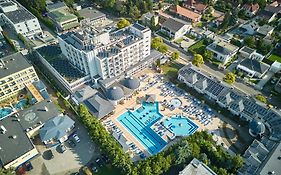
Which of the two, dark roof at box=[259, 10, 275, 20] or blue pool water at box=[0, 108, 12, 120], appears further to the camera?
dark roof at box=[259, 10, 275, 20]

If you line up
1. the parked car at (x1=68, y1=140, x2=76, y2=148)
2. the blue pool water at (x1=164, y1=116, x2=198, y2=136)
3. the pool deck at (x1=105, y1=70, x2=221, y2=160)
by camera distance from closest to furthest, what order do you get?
the parked car at (x1=68, y1=140, x2=76, y2=148) → the pool deck at (x1=105, y1=70, x2=221, y2=160) → the blue pool water at (x1=164, y1=116, x2=198, y2=136)

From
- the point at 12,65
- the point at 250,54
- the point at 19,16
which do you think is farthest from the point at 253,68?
the point at 19,16

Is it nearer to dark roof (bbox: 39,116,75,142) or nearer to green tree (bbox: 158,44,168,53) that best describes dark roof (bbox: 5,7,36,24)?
green tree (bbox: 158,44,168,53)

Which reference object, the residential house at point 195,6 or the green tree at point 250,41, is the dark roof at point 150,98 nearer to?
the green tree at point 250,41

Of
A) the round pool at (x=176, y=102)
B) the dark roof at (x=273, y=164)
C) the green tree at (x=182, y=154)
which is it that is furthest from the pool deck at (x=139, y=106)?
A: the dark roof at (x=273, y=164)

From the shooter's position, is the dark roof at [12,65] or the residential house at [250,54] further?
the residential house at [250,54]

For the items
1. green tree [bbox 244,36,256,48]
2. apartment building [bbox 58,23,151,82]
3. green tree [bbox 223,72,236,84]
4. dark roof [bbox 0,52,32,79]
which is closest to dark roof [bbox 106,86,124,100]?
apartment building [bbox 58,23,151,82]
